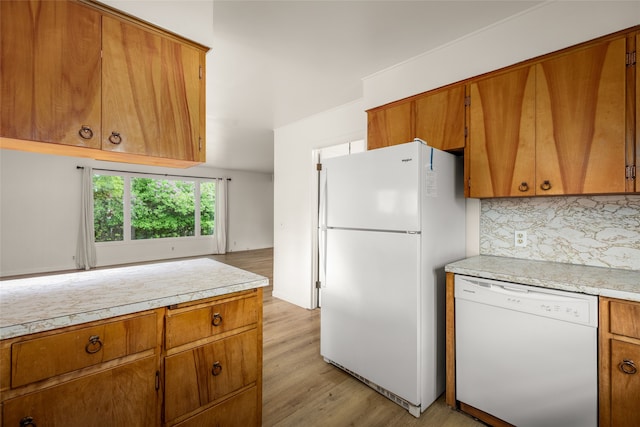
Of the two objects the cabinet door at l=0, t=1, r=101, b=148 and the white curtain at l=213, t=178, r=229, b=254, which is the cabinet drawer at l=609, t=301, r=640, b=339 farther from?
the white curtain at l=213, t=178, r=229, b=254

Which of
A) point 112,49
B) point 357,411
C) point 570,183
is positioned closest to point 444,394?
point 357,411

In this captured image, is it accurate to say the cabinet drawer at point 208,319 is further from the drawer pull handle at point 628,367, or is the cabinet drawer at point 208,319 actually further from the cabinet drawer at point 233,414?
the drawer pull handle at point 628,367

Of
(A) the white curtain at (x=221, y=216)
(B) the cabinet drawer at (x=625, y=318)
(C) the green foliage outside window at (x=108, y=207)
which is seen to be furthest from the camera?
(A) the white curtain at (x=221, y=216)

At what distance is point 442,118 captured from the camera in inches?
83.3

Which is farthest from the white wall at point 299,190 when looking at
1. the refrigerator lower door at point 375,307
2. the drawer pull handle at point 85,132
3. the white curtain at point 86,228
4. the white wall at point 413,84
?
the white curtain at point 86,228

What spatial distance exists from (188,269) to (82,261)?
598 centimetres

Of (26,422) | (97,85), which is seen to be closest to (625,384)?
(26,422)

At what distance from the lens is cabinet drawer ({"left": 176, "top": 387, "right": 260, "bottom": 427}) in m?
1.27

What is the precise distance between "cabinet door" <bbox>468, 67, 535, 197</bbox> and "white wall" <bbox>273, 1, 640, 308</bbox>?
7.4 inches

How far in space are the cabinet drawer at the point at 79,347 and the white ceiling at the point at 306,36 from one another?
1457mm

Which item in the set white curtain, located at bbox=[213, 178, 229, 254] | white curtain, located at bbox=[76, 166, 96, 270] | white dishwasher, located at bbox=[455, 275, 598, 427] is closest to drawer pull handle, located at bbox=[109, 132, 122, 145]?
white dishwasher, located at bbox=[455, 275, 598, 427]

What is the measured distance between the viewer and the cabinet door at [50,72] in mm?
1111

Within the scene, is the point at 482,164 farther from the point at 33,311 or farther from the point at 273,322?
the point at 273,322

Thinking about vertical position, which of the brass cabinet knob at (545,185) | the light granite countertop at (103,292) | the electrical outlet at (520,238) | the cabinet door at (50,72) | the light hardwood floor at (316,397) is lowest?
the light hardwood floor at (316,397)
